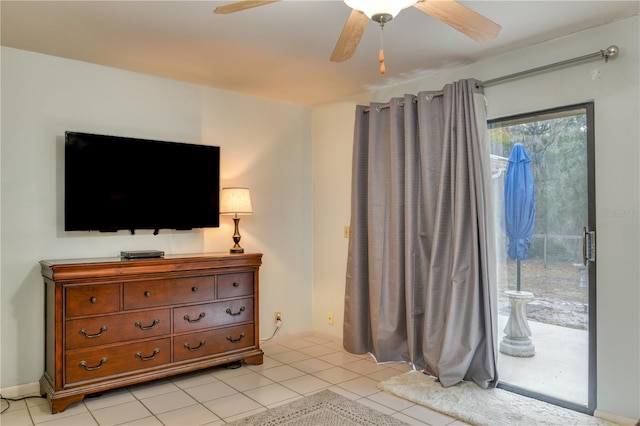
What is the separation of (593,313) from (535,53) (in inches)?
69.2

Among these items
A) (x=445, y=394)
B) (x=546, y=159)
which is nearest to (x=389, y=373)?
(x=445, y=394)

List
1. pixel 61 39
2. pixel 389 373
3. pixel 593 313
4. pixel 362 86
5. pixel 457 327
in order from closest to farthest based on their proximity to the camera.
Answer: pixel 593 313, pixel 61 39, pixel 457 327, pixel 389 373, pixel 362 86

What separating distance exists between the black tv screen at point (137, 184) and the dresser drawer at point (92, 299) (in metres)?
0.52

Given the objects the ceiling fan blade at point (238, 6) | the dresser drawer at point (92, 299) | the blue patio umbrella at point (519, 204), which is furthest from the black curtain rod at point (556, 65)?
the dresser drawer at point (92, 299)

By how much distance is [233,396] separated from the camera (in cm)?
303

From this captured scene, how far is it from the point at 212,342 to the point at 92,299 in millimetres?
963

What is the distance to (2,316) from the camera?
2.99m

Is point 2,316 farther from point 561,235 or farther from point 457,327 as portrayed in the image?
point 561,235

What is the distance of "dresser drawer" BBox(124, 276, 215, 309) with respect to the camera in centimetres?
307

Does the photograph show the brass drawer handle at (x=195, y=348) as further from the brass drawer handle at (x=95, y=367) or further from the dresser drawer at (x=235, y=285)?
the brass drawer handle at (x=95, y=367)

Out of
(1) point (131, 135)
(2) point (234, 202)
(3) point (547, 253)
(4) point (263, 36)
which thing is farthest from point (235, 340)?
(3) point (547, 253)

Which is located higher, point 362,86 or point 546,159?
point 362,86

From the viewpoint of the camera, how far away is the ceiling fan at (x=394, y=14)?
168 cm

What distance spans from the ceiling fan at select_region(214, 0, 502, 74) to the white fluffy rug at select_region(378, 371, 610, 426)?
2.13 m
